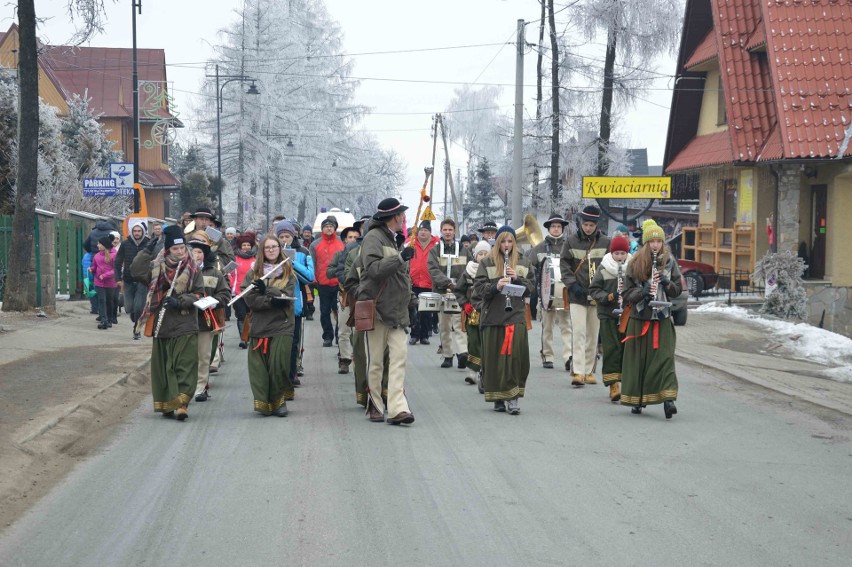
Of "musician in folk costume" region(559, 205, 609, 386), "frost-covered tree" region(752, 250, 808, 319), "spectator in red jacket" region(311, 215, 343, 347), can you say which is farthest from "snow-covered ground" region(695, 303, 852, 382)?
"spectator in red jacket" region(311, 215, 343, 347)

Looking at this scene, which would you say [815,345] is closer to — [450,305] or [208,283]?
[450,305]

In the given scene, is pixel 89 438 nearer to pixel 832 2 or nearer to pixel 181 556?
pixel 181 556

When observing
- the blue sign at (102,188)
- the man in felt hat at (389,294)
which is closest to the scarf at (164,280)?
the man in felt hat at (389,294)

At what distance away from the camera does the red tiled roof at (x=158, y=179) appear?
188ft

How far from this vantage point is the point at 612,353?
11625mm

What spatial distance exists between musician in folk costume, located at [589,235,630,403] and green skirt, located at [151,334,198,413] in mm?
4369

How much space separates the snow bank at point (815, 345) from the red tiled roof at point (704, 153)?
7.28m

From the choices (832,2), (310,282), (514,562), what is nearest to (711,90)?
(832,2)

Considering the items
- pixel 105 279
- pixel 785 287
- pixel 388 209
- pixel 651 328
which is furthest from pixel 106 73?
pixel 651 328

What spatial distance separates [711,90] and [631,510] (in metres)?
26.1

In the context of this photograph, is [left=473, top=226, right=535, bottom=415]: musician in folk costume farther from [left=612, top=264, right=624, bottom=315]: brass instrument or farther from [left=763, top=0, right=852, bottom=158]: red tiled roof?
[left=763, top=0, right=852, bottom=158]: red tiled roof

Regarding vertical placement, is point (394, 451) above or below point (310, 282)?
below

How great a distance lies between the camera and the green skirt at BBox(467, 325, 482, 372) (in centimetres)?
1288

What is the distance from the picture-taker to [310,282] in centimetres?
1264
